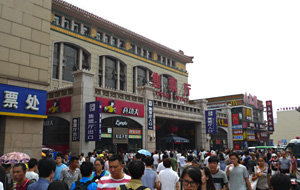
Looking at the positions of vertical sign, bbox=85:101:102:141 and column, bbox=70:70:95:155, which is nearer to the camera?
vertical sign, bbox=85:101:102:141

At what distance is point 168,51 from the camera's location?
41750mm

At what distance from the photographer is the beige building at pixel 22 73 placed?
13.1 metres

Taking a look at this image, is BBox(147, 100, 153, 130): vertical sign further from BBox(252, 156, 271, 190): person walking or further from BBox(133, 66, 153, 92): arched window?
BBox(252, 156, 271, 190): person walking

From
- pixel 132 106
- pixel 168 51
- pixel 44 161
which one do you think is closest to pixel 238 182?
pixel 44 161

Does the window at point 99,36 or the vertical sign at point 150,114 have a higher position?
the window at point 99,36

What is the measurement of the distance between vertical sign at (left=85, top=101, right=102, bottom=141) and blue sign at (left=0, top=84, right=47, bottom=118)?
6.29m

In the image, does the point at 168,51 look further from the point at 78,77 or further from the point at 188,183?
the point at 188,183

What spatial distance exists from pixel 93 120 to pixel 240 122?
108ft

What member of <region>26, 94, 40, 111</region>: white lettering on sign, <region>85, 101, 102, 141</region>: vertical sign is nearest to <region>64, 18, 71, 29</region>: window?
<region>85, 101, 102, 141</region>: vertical sign

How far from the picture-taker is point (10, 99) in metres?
13.2

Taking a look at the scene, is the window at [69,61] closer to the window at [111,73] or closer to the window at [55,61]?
the window at [55,61]

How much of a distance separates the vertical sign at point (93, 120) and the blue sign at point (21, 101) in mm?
6289

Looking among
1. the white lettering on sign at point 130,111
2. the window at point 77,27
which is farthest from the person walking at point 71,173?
the window at point 77,27

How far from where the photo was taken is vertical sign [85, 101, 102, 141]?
2055cm
